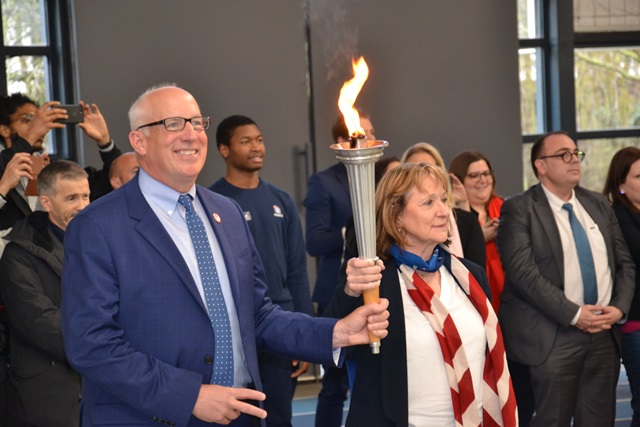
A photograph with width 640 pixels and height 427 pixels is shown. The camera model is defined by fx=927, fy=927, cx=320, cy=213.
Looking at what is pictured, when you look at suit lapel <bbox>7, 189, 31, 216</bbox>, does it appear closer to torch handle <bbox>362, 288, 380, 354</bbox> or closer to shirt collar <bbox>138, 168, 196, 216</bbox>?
shirt collar <bbox>138, 168, 196, 216</bbox>

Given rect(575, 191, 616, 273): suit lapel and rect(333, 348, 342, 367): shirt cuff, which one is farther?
rect(575, 191, 616, 273): suit lapel

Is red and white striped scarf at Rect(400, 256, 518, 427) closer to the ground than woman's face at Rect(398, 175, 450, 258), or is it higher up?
closer to the ground

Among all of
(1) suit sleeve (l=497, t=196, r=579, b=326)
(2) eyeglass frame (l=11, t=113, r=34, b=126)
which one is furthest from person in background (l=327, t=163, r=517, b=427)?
(2) eyeglass frame (l=11, t=113, r=34, b=126)

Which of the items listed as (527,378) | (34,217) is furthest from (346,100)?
(527,378)

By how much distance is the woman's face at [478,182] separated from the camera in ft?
17.0

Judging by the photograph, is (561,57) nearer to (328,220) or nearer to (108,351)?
(328,220)

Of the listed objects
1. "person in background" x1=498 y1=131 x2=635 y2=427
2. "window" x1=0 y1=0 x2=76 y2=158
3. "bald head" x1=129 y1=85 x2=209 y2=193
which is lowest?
"person in background" x1=498 y1=131 x2=635 y2=427

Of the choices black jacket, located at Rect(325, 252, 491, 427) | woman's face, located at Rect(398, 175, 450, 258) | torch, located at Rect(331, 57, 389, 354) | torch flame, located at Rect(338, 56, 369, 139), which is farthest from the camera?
woman's face, located at Rect(398, 175, 450, 258)

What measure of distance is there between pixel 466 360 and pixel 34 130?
2.70 m

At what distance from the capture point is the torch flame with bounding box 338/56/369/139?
2304mm

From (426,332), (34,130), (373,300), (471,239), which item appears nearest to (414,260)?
(426,332)

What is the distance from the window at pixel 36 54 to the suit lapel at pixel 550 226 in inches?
142

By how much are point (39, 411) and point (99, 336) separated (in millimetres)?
1641

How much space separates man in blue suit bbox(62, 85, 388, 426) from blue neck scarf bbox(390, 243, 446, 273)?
58 centimetres
